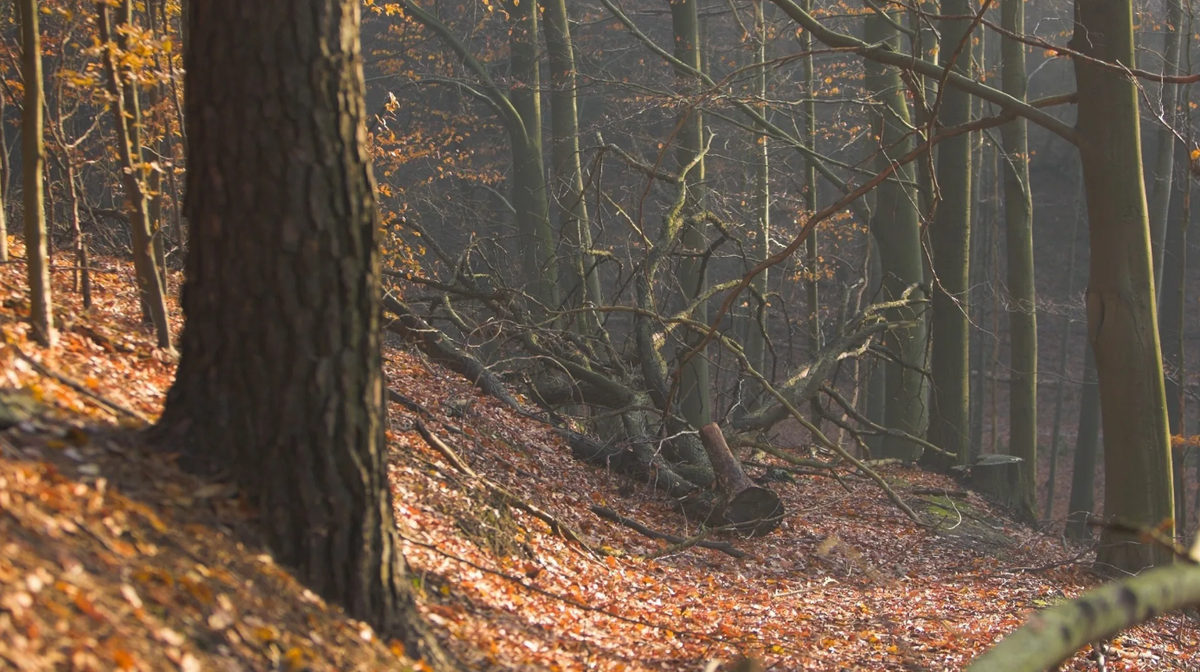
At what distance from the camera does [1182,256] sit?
48.1 feet

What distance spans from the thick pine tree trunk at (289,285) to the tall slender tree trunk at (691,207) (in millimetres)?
8153

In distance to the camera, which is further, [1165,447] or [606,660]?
[1165,447]

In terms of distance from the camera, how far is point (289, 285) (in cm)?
367

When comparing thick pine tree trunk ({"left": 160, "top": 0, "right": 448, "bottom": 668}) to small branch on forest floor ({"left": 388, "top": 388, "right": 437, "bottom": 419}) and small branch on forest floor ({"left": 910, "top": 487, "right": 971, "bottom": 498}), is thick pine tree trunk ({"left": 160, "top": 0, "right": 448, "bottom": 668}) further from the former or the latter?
small branch on forest floor ({"left": 910, "top": 487, "right": 971, "bottom": 498})

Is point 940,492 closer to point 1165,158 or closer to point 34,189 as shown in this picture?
point 1165,158

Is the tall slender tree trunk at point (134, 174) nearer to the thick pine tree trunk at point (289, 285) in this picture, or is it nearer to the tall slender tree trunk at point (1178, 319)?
the thick pine tree trunk at point (289, 285)

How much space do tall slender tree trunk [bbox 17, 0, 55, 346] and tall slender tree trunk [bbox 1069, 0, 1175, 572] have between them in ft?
25.9

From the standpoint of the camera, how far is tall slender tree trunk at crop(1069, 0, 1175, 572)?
28.1 ft

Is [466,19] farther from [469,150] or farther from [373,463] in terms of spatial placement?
[373,463]

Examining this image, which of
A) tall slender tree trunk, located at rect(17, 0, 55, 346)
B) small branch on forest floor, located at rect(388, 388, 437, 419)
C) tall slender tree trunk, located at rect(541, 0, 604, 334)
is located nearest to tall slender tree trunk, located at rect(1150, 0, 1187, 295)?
tall slender tree trunk, located at rect(541, 0, 604, 334)

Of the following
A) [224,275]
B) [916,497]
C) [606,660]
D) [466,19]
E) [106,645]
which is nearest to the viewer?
[106,645]

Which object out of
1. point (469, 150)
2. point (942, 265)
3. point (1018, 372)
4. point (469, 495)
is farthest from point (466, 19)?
point (469, 495)

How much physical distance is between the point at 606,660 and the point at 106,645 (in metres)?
2.86

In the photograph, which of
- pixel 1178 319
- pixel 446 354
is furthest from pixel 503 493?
pixel 1178 319
